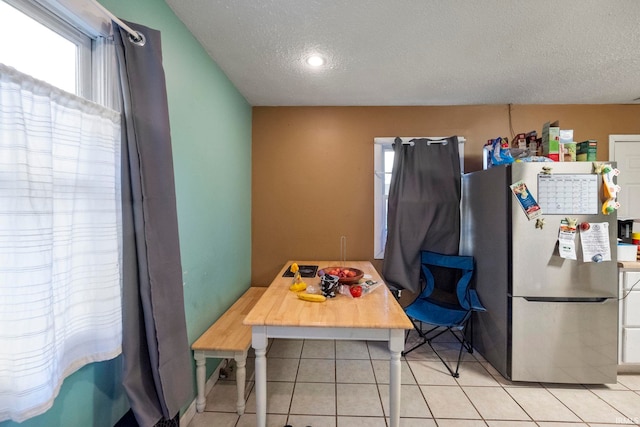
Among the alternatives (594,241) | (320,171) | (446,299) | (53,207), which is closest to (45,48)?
(53,207)

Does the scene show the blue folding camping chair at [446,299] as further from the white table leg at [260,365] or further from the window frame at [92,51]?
the window frame at [92,51]

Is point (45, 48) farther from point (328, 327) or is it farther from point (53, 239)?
point (328, 327)

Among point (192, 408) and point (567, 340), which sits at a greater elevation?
point (567, 340)

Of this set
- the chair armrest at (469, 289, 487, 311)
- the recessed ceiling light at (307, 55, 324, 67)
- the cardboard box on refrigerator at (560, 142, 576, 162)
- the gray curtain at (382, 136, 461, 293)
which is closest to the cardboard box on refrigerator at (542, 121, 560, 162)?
the cardboard box on refrigerator at (560, 142, 576, 162)

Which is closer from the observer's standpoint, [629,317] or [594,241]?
[594,241]

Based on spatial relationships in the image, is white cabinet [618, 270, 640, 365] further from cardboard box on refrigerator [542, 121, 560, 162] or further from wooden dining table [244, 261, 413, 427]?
wooden dining table [244, 261, 413, 427]

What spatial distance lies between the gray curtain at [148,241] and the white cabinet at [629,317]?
309cm

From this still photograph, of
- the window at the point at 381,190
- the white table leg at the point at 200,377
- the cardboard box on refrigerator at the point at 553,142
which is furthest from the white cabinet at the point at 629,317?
the white table leg at the point at 200,377

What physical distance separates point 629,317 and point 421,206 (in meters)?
1.73

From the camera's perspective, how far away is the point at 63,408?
Result: 0.91 m

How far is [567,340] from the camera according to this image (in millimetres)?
1896

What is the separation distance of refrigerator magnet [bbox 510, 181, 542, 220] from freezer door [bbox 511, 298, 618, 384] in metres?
0.64

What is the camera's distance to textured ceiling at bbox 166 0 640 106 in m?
1.42

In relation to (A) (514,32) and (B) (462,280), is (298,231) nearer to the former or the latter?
(B) (462,280)
